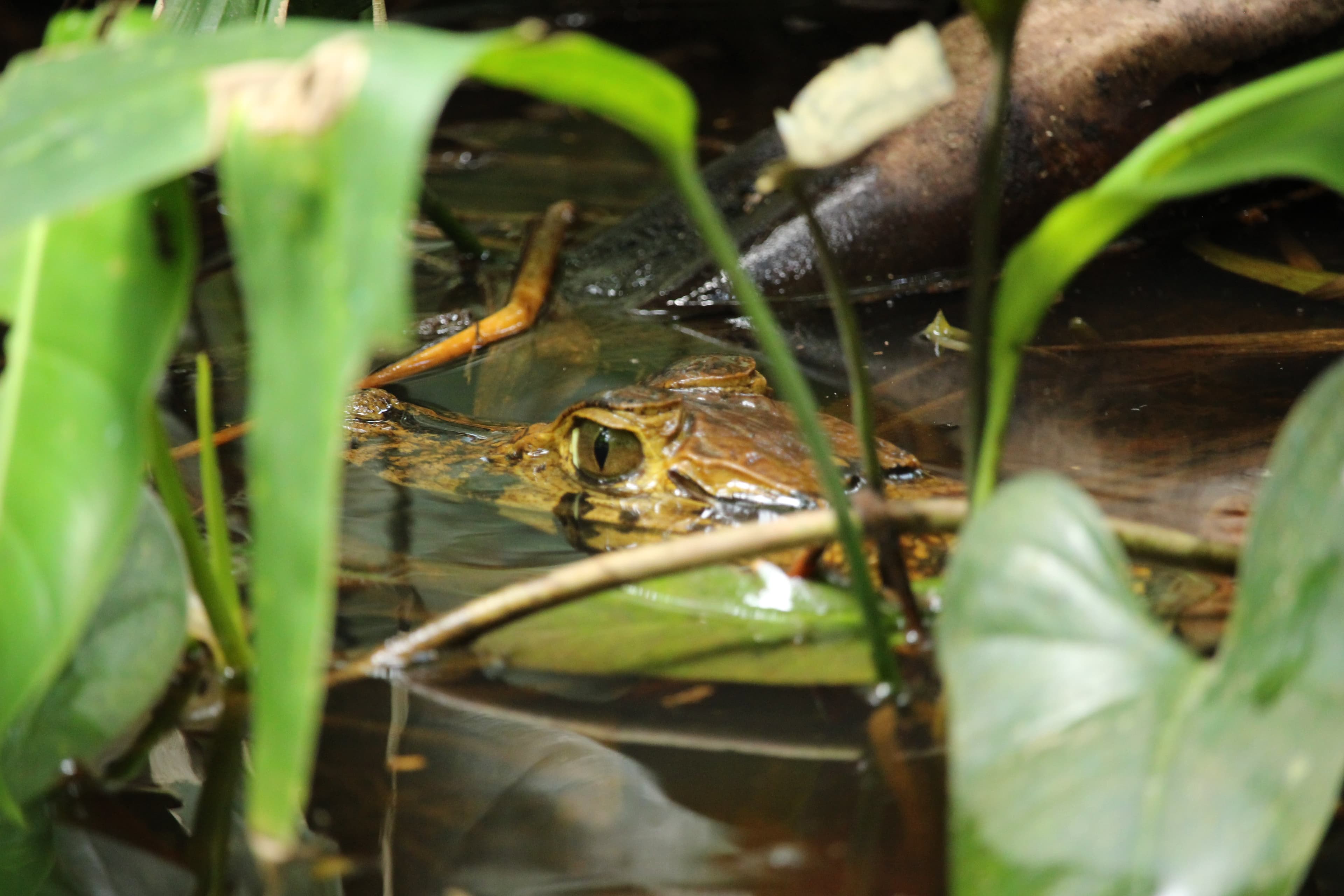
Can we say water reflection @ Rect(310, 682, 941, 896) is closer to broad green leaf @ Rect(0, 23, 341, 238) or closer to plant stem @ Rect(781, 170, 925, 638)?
plant stem @ Rect(781, 170, 925, 638)

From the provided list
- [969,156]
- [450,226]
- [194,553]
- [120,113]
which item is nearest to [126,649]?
[194,553]

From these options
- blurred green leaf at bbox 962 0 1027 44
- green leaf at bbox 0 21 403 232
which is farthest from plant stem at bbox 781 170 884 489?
green leaf at bbox 0 21 403 232

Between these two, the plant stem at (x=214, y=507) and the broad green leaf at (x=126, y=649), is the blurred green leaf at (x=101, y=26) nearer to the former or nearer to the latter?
the plant stem at (x=214, y=507)

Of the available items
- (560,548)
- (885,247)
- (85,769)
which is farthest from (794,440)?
(885,247)

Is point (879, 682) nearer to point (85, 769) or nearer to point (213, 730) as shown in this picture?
point (213, 730)

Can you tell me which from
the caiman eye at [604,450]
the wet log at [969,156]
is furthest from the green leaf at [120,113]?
the wet log at [969,156]

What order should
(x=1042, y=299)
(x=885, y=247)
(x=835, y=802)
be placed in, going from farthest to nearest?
(x=885, y=247), (x=835, y=802), (x=1042, y=299)

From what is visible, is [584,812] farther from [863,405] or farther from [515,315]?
[515,315]
